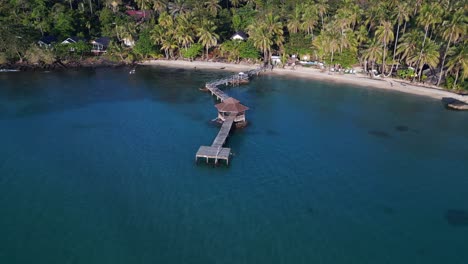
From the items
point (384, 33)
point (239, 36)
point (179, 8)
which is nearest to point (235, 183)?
point (384, 33)

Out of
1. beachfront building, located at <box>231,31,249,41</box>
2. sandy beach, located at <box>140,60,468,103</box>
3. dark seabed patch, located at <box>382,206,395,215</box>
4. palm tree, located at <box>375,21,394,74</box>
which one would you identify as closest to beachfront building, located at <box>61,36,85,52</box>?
sandy beach, located at <box>140,60,468,103</box>

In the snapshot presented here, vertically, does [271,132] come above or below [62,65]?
below

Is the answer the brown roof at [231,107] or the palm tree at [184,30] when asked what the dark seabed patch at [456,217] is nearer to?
the brown roof at [231,107]

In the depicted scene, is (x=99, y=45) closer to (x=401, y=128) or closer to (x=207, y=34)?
(x=207, y=34)

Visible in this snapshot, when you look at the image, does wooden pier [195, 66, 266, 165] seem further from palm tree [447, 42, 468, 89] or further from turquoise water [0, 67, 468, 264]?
palm tree [447, 42, 468, 89]

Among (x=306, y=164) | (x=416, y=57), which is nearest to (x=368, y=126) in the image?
(x=306, y=164)

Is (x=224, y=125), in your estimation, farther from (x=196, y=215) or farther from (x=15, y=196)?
(x=15, y=196)
